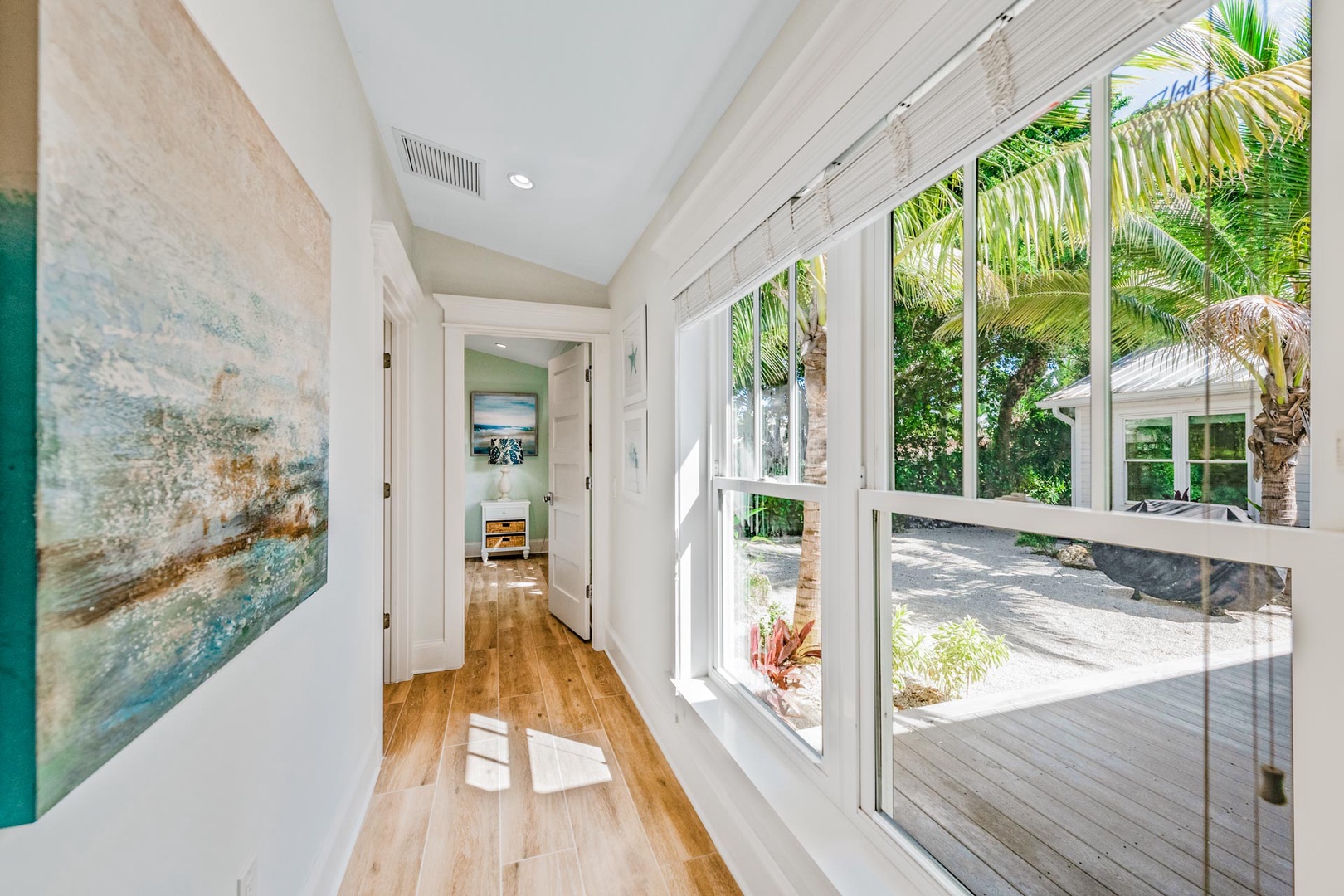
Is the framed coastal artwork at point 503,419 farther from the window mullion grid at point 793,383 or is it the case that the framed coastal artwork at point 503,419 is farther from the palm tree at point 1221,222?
the palm tree at point 1221,222

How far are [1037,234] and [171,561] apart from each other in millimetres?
1357

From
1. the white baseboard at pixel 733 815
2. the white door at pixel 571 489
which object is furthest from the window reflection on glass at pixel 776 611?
the white door at pixel 571 489

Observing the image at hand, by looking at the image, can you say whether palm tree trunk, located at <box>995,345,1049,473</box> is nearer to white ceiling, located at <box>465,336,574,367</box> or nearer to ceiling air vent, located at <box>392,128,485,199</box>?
ceiling air vent, located at <box>392,128,485,199</box>

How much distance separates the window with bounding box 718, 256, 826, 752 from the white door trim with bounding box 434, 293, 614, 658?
152 cm

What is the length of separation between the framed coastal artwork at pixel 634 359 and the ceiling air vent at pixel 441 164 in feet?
2.97

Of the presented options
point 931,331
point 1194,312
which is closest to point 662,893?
point 931,331

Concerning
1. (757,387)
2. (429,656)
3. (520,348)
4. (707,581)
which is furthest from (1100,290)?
(520,348)

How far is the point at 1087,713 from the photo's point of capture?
807 millimetres

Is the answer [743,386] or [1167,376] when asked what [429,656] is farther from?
[1167,376]

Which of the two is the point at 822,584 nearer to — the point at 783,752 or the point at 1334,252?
the point at 783,752

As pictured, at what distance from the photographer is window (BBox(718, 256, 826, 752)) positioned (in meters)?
1.49

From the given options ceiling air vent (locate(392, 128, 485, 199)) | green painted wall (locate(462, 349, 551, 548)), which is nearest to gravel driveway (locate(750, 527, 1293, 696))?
ceiling air vent (locate(392, 128, 485, 199))

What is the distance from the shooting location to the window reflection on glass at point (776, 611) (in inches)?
59.5

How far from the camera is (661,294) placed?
7.83ft
